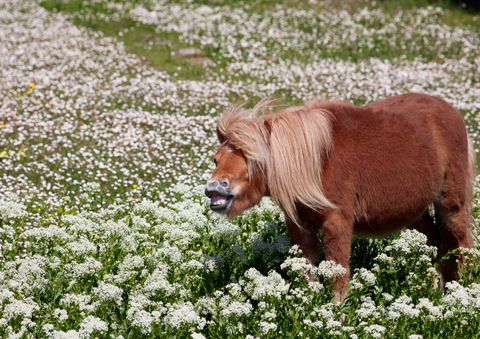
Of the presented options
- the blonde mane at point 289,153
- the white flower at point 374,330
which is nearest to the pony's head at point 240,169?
the blonde mane at point 289,153

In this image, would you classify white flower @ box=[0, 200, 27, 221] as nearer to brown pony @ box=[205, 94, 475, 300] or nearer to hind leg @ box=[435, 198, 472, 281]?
brown pony @ box=[205, 94, 475, 300]

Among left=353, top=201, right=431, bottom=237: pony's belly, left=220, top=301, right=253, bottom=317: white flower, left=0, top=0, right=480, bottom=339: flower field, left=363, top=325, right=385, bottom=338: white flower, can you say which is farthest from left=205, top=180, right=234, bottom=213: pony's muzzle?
left=363, top=325, right=385, bottom=338: white flower

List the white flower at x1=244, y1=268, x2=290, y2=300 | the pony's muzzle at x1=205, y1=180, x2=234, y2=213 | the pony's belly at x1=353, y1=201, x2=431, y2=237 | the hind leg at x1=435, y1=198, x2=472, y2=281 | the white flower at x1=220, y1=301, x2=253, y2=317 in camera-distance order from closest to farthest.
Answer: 1. the white flower at x1=220, y1=301, x2=253, y2=317
2. the white flower at x1=244, y1=268, x2=290, y2=300
3. the pony's muzzle at x1=205, y1=180, x2=234, y2=213
4. the pony's belly at x1=353, y1=201, x2=431, y2=237
5. the hind leg at x1=435, y1=198, x2=472, y2=281

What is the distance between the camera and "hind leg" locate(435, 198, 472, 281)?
5723 millimetres

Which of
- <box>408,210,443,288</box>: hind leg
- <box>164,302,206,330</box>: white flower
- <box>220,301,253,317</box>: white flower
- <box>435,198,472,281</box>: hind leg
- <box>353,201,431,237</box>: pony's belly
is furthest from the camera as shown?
<box>408,210,443,288</box>: hind leg

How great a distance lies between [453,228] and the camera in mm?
5758

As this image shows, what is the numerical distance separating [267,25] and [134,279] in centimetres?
1378

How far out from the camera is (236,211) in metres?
4.83

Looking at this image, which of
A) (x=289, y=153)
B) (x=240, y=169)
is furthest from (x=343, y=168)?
(x=240, y=169)

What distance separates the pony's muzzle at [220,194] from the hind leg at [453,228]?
96.8 inches

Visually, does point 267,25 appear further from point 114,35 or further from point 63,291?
point 63,291

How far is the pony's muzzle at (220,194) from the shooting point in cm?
465

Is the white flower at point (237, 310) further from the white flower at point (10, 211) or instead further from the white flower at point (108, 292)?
the white flower at point (10, 211)

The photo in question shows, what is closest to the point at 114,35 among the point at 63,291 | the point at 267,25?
the point at 267,25
